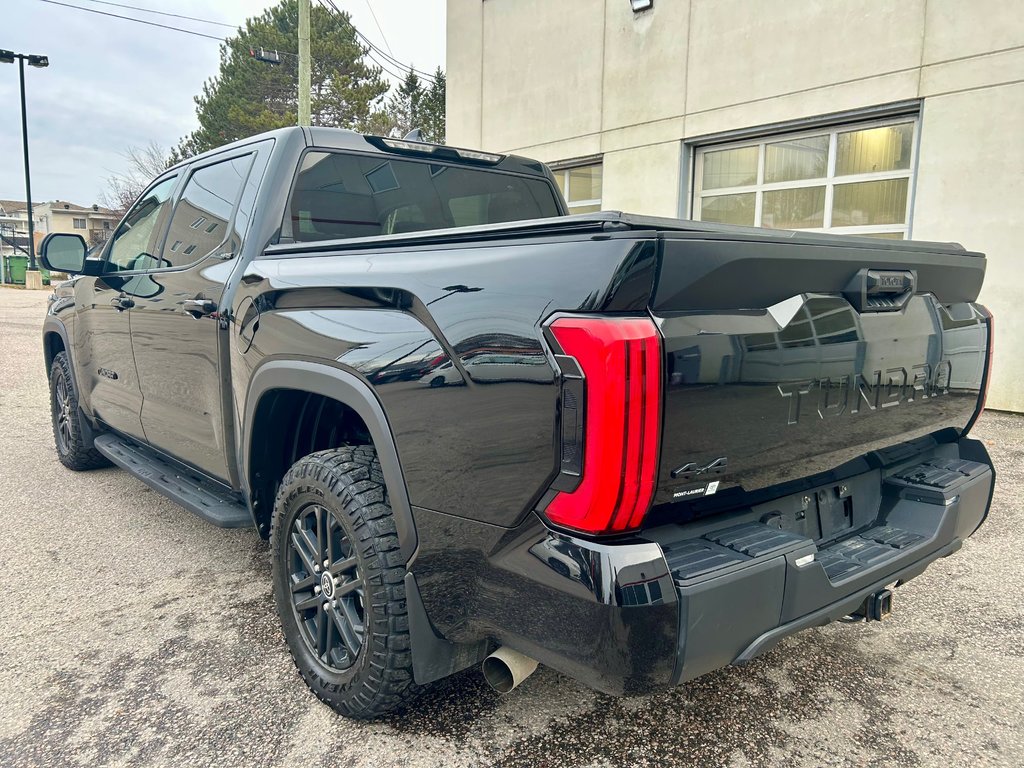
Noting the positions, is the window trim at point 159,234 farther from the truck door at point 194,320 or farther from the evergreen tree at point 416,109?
the evergreen tree at point 416,109

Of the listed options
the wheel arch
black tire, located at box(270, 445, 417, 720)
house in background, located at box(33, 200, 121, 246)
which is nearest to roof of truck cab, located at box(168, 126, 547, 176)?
black tire, located at box(270, 445, 417, 720)

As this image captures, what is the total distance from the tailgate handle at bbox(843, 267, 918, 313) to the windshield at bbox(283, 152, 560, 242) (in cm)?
193

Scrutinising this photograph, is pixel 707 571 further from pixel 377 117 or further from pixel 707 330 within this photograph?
pixel 377 117

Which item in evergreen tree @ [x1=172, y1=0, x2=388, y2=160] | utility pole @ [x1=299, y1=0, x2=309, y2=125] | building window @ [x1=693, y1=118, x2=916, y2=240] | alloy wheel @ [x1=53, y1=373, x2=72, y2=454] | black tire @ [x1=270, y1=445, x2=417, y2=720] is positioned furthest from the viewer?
evergreen tree @ [x1=172, y1=0, x2=388, y2=160]

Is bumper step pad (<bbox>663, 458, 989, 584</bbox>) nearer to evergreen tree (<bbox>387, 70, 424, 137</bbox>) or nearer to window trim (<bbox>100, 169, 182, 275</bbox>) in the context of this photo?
window trim (<bbox>100, 169, 182, 275</bbox>)

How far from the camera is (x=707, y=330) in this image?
5.26 feet

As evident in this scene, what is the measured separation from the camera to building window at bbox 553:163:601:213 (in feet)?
34.5

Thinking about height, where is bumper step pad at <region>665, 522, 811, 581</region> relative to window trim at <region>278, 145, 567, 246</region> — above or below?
below

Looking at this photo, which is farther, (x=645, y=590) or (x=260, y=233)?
(x=260, y=233)

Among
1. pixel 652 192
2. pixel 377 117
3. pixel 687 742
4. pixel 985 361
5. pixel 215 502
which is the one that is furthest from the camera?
pixel 377 117

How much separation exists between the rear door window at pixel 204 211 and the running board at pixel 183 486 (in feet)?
3.33

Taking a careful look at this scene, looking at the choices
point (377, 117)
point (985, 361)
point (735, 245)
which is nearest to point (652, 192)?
point (985, 361)

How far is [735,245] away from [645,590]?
78 centimetres

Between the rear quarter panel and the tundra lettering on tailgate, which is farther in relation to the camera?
the tundra lettering on tailgate
